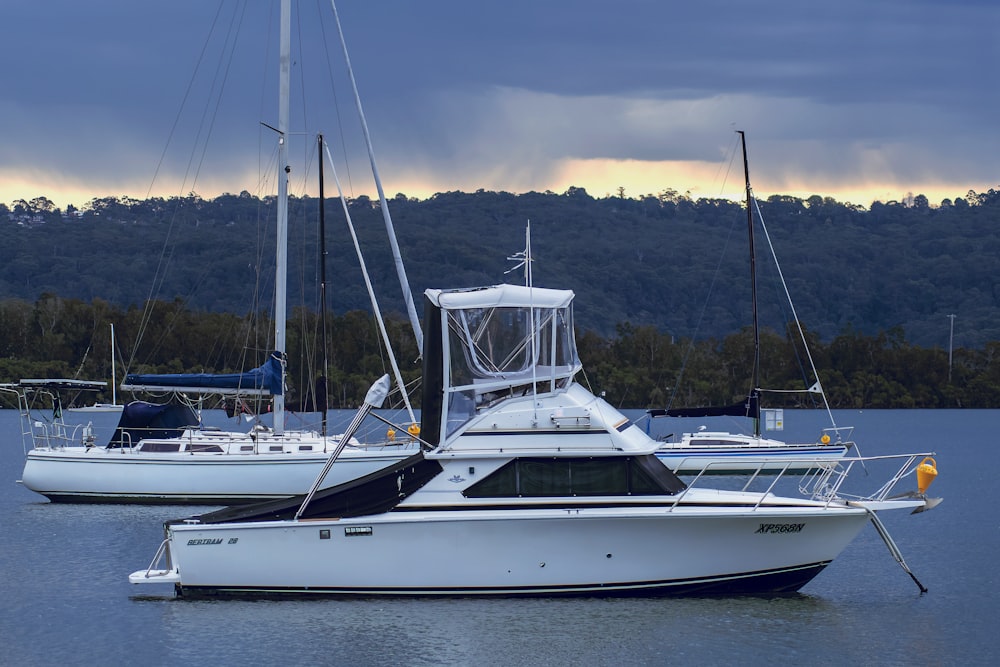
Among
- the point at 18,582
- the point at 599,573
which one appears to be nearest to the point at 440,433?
the point at 599,573

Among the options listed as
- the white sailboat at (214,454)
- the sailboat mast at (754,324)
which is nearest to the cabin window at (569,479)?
the white sailboat at (214,454)

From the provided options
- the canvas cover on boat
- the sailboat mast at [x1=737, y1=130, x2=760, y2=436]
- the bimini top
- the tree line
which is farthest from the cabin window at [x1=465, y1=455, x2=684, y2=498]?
the tree line

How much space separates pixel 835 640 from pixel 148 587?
37.1 ft

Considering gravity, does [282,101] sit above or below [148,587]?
above

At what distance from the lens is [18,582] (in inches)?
1030

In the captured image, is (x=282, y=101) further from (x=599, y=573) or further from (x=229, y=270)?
(x=229, y=270)

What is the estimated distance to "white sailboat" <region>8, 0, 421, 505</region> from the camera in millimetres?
35281

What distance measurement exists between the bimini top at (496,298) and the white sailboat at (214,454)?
1257 centimetres

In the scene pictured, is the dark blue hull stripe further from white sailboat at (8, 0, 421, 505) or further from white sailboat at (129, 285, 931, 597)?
white sailboat at (8, 0, 421, 505)

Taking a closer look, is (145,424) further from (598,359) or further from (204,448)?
(598,359)

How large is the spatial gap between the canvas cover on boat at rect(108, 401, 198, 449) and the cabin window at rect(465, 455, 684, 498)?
58.7ft

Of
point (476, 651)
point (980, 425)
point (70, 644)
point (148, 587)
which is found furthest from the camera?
point (980, 425)

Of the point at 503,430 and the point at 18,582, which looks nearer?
the point at 503,430

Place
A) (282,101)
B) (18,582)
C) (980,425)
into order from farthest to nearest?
1. (980,425)
2. (282,101)
3. (18,582)
